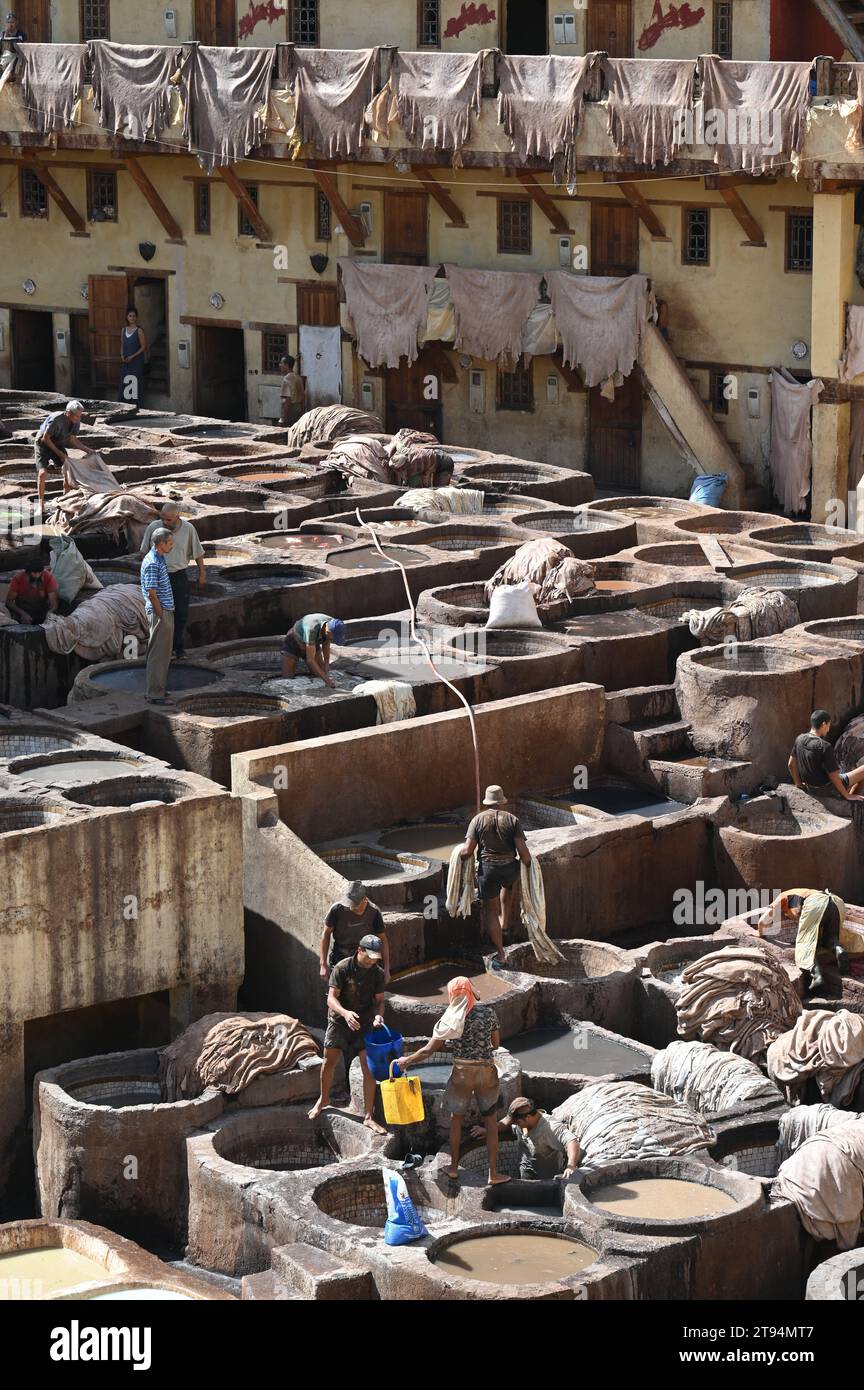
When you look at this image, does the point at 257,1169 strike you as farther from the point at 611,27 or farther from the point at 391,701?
the point at 611,27

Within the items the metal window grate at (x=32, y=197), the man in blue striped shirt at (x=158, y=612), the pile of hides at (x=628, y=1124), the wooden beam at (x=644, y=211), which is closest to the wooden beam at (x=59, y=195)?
the metal window grate at (x=32, y=197)

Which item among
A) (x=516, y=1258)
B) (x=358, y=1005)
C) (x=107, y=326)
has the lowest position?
(x=516, y=1258)

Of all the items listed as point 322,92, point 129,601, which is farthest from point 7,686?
point 322,92

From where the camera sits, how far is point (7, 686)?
25.5 m

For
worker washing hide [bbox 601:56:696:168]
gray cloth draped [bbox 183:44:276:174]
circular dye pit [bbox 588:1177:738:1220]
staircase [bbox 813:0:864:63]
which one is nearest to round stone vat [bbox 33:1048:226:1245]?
circular dye pit [bbox 588:1177:738:1220]

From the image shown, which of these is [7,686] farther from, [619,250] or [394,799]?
[619,250]

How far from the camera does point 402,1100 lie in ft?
57.6

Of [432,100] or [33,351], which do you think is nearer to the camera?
[432,100]

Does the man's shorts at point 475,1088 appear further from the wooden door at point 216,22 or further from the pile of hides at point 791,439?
the wooden door at point 216,22

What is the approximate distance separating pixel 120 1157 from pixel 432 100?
72.1ft

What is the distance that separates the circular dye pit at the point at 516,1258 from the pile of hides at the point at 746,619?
11.5 meters

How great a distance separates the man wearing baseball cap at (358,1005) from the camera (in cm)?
1791

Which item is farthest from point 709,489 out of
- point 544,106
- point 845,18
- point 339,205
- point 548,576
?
point 339,205

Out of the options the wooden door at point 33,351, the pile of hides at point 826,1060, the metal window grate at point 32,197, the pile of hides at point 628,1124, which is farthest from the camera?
the wooden door at point 33,351
